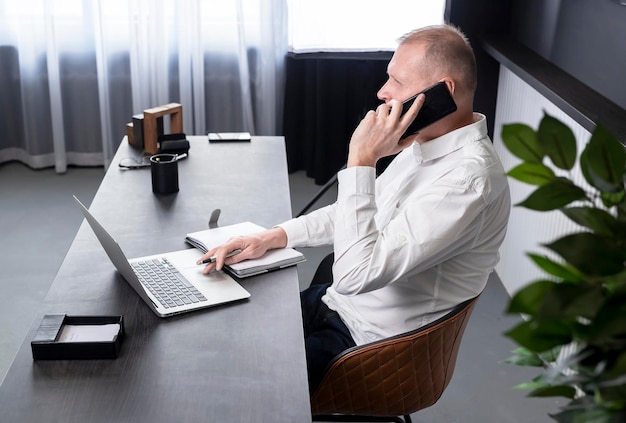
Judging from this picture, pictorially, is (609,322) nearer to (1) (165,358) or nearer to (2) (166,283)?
(1) (165,358)

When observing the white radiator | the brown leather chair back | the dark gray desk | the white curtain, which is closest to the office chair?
the brown leather chair back

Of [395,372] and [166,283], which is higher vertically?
[166,283]

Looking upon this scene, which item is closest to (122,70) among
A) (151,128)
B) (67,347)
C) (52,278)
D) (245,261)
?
(52,278)

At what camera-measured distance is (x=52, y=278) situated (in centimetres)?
359

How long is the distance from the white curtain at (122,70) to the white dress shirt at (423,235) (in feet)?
9.89

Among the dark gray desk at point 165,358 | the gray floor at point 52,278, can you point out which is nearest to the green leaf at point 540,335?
the dark gray desk at point 165,358

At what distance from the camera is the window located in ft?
14.9

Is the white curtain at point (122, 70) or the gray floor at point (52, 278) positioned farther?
the white curtain at point (122, 70)

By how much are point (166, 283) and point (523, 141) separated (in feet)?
4.18

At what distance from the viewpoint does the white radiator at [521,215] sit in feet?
9.53

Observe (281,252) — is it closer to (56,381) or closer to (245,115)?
(56,381)

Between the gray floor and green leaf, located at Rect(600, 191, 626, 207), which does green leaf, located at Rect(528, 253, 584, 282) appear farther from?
the gray floor

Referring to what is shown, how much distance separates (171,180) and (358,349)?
37.0 inches

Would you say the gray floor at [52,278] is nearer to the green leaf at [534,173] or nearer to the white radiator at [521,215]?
the white radiator at [521,215]
